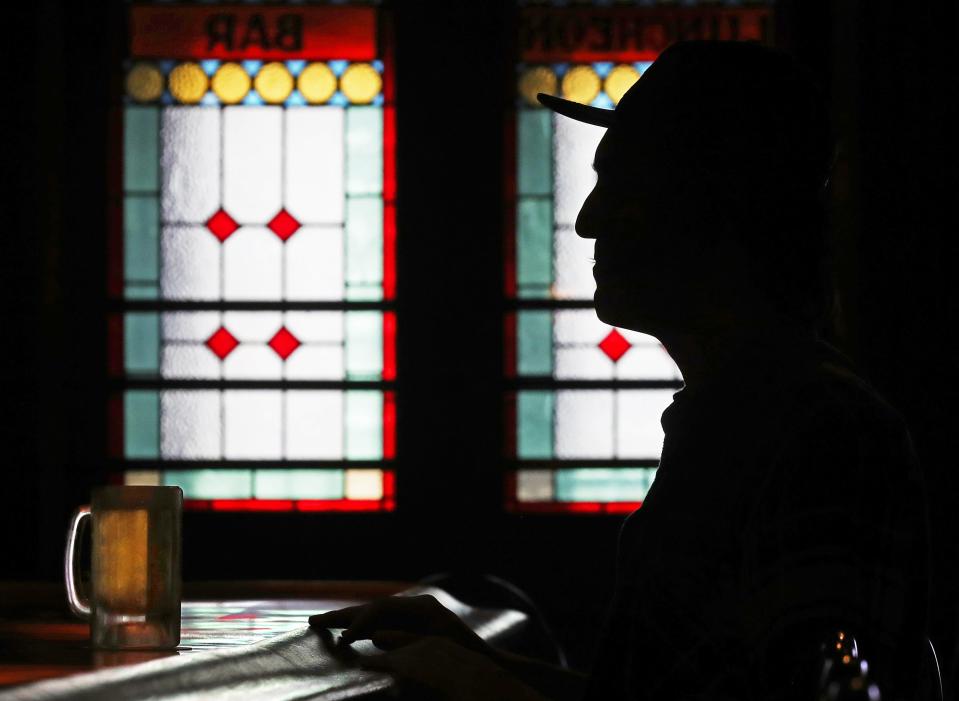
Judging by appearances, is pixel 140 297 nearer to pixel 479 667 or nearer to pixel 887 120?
pixel 887 120

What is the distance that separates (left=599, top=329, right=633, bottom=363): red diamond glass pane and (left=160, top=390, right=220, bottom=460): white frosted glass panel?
941 mm

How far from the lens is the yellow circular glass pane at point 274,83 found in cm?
323

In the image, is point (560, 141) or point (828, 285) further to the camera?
point (560, 141)

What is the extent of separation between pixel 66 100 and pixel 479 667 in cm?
262

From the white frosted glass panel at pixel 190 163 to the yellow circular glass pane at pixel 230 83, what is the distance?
5 centimetres

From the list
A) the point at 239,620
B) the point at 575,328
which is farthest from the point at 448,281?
the point at 239,620

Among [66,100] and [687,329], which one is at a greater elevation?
[66,100]

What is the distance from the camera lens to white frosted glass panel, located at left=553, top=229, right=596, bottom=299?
10.5 feet

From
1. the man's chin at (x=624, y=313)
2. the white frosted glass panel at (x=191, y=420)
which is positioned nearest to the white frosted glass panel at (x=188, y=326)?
the white frosted glass panel at (x=191, y=420)

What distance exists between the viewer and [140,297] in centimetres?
321

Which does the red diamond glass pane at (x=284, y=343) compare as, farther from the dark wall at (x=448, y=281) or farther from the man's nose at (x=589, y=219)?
the man's nose at (x=589, y=219)

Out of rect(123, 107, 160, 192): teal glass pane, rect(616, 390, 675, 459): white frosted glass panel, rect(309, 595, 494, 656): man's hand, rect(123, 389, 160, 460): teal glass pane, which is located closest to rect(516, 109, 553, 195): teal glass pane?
rect(616, 390, 675, 459): white frosted glass panel

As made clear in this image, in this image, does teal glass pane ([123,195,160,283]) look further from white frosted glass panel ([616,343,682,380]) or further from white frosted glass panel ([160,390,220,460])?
white frosted glass panel ([616,343,682,380])

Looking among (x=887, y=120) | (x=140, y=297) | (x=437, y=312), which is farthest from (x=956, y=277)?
(x=140, y=297)
